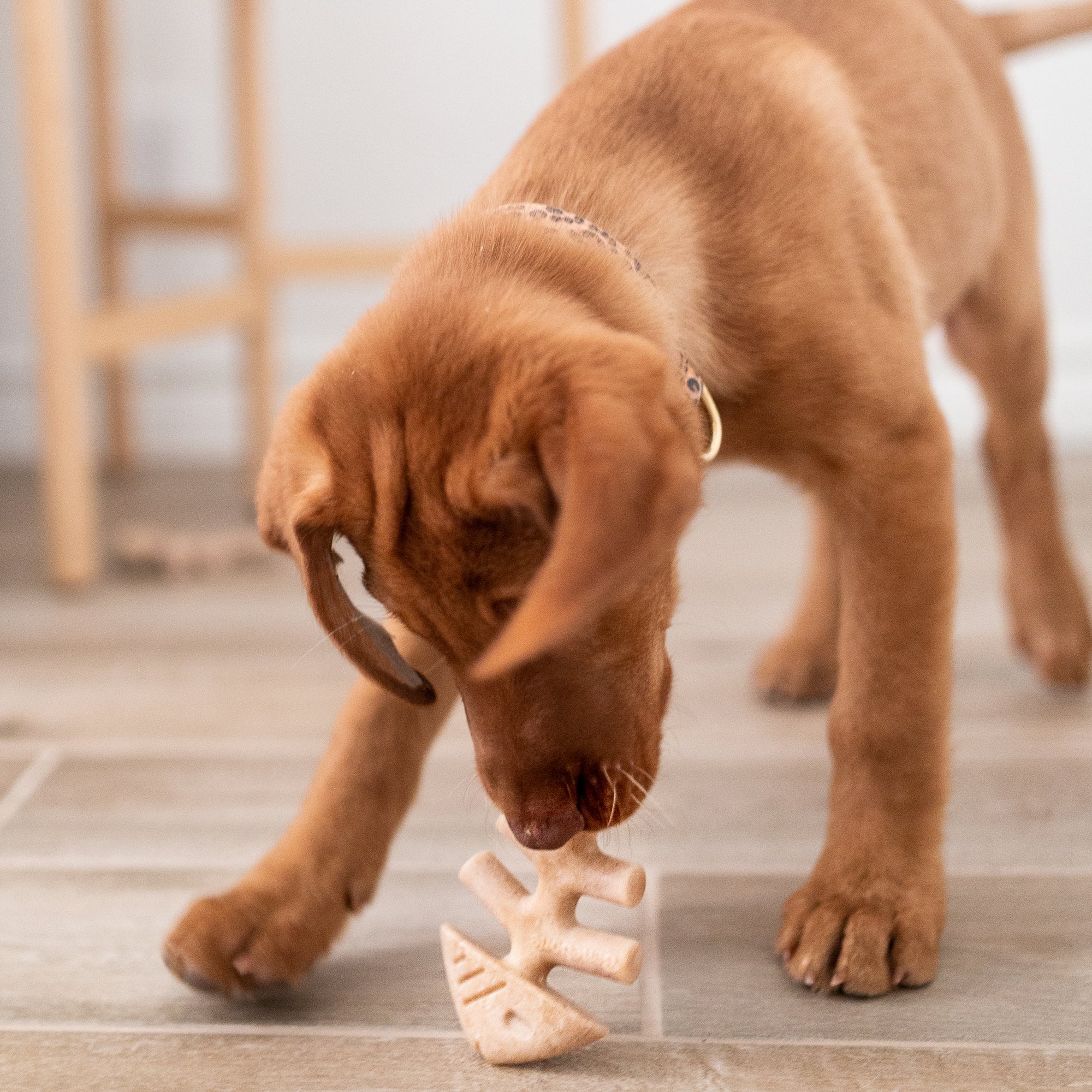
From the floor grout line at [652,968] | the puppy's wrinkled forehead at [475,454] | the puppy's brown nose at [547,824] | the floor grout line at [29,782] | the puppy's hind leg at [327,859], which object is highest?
the puppy's wrinkled forehead at [475,454]

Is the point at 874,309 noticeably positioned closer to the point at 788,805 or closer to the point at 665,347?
the point at 665,347

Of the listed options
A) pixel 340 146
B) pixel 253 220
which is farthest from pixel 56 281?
pixel 340 146

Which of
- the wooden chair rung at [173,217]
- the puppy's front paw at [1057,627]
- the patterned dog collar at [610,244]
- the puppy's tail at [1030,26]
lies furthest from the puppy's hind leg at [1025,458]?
the wooden chair rung at [173,217]

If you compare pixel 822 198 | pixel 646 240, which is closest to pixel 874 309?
pixel 822 198

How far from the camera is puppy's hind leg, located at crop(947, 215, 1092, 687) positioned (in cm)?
203

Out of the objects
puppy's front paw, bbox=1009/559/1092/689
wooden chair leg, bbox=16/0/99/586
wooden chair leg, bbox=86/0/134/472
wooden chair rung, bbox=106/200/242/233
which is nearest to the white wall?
wooden chair leg, bbox=86/0/134/472

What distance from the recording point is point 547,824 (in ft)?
3.48

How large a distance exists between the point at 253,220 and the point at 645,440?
8.56 feet

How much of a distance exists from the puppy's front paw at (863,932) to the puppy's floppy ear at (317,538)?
398mm

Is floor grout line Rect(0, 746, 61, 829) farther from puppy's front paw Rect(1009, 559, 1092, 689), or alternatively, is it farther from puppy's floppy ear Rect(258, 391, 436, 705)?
puppy's front paw Rect(1009, 559, 1092, 689)

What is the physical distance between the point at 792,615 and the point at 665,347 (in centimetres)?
109

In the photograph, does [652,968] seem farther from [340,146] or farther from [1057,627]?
[340,146]

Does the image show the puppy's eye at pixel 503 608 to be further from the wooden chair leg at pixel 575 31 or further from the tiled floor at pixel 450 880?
the wooden chair leg at pixel 575 31

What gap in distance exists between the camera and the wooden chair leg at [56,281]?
8.42 feet
